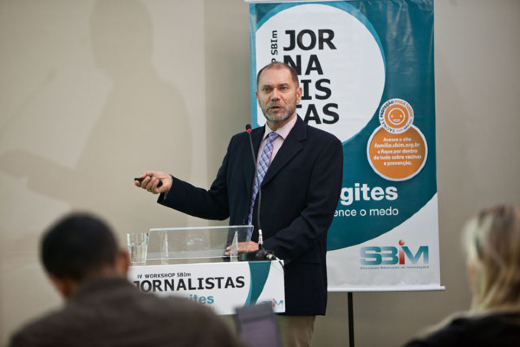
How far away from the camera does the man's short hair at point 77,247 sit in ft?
4.13

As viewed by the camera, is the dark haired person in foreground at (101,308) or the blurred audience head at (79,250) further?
the blurred audience head at (79,250)

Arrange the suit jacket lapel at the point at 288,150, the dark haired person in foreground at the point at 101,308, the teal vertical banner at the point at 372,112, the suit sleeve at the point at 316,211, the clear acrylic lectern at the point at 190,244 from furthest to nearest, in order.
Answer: the teal vertical banner at the point at 372,112 → the suit jacket lapel at the point at 288,150 → the suit sleeve at the point at 316,211 → the clear acrylic lectern at the point at 190,244 → the dark haired person in foreground at the point at 101,308

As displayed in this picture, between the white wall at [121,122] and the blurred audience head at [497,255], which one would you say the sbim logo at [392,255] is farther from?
the blurred audience head at [497,255]

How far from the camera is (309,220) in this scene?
3.00 m

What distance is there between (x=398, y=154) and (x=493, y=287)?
2.84m

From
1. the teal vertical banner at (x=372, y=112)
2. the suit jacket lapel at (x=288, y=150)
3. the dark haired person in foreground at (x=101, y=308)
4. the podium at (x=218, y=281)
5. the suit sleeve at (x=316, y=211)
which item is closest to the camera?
the dark haired person in foreground at (x=101, y=308)

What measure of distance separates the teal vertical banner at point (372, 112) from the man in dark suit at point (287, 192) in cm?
78

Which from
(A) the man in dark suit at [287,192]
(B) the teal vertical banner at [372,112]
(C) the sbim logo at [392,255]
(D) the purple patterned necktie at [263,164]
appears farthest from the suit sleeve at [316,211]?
(C) the sbim logo at [392,255]

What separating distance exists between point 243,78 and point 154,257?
231 centimetres

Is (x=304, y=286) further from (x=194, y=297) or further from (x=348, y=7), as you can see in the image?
(x=348, y=7)

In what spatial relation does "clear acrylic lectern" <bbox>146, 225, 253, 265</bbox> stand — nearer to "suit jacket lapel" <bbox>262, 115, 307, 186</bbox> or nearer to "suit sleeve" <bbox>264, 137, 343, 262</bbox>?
"suit sleeve" <bbox>264, 137, 343, 262</bbox>

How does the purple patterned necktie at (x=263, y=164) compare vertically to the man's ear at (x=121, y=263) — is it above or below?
above

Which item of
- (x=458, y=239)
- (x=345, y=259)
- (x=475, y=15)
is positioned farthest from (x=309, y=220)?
(x=475, y=15)

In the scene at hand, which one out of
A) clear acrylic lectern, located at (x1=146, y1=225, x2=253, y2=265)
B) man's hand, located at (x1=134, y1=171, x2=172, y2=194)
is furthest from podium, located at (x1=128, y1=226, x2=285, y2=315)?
man's hand, located at (x1=134, y1=171, x2=172, y2=194)
